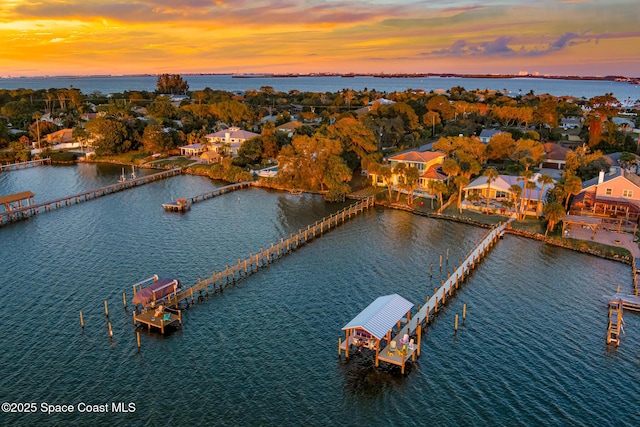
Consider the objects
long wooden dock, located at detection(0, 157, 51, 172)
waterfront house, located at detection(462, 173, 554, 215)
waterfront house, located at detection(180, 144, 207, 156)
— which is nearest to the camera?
waterfront house, located at detection(462, 173, 554, 215)

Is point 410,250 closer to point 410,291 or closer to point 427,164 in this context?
point 410,291

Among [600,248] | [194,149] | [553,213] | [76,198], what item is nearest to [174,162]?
[194,149]

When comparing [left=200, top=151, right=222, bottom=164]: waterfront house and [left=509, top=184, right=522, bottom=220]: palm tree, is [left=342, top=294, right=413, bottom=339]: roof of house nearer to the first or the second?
[left=509, top=184, right=522, bottom=220]: palm tree

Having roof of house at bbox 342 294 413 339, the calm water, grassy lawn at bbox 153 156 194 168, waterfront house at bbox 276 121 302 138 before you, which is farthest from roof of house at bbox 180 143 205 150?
roof of house at bbox 342 294 413 339

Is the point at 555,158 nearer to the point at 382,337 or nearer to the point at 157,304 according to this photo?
the point at 382,337

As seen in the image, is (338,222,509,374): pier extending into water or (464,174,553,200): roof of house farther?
(464,174,553,200): roof of house

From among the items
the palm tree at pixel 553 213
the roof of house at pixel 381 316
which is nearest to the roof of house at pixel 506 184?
the palm tree at pixel 553 213

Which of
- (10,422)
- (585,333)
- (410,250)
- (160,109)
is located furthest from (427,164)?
(160,109)
